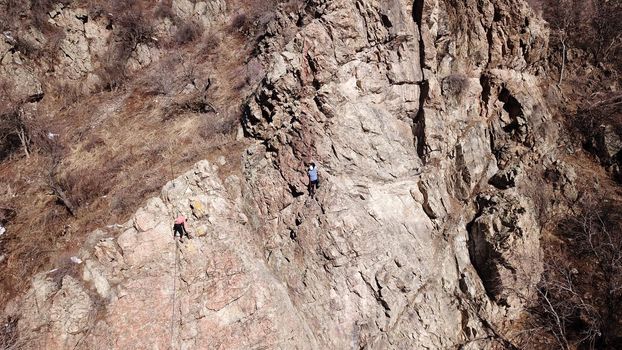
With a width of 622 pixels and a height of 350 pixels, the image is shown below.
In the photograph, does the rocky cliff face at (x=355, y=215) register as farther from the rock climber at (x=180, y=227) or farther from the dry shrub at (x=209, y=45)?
the dry shrub at (x=209, y=45)

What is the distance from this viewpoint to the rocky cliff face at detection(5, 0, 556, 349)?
1133 cm

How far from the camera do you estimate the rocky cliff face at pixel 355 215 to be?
37.2ft

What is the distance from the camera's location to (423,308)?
44.7ft

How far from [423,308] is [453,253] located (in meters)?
2.73

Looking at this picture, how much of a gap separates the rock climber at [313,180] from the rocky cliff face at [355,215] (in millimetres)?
305

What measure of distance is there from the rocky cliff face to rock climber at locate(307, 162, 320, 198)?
0.31 metres

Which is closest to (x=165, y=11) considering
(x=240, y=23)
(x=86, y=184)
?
(x=240, y=23)

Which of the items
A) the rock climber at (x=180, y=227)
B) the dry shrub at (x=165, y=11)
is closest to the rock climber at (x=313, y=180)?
the rock climber at (x=180, y=227)

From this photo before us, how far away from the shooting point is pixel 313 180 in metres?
13.6

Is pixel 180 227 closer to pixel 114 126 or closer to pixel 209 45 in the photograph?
pixel 114 126

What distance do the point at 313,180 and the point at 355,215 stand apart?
209 centimetres

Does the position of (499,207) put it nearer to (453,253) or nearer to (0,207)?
(453,253)

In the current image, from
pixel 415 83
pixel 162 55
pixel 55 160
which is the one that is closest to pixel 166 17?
pixel 162 55

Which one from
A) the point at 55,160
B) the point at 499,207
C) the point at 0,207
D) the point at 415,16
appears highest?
the point at 415,16
